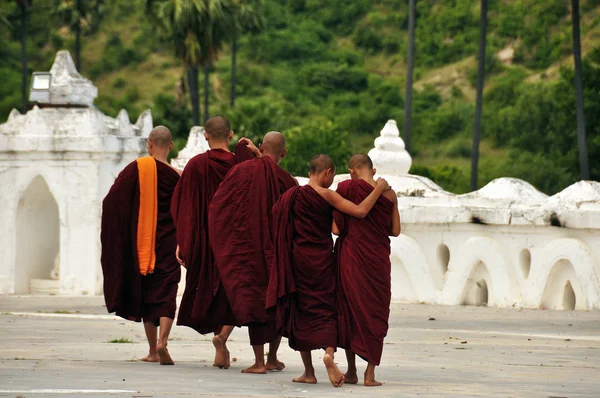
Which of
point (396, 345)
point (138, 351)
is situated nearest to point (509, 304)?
point (396, 345)

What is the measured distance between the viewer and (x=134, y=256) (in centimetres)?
1010

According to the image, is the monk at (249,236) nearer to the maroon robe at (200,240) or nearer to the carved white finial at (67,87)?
the maroon robe at (200,240)

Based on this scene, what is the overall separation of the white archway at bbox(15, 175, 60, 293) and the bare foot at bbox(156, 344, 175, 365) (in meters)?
11.3

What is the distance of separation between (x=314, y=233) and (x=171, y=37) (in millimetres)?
39004

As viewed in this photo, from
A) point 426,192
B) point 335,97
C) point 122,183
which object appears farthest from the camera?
point 335,97

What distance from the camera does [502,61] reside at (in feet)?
200

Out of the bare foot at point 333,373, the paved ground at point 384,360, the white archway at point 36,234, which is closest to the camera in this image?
the paved ground at point 384,360

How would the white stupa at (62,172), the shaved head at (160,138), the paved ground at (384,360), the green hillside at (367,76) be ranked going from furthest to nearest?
the green hillside at (367,76), the white stupa at (62,172), the shaved head at (160,138), the paved ground at (384,360)

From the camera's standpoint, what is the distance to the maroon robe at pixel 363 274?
8.76m

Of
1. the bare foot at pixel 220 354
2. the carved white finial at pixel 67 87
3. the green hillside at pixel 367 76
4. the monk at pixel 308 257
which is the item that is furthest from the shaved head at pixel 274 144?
the green hillside at pixel 367 76

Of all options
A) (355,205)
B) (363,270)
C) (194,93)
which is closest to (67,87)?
(355,205)

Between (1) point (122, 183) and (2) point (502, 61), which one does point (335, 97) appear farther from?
(1) point (122, 183)

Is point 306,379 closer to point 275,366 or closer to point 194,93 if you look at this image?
point 275,366

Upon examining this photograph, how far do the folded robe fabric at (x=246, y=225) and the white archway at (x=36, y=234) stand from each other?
11437mm
